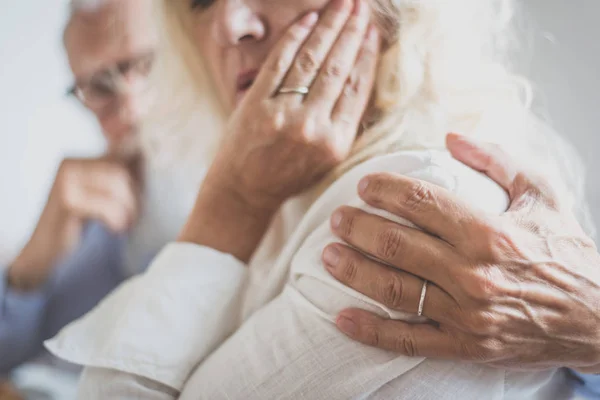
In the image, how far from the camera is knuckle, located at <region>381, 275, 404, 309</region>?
1.51 ft

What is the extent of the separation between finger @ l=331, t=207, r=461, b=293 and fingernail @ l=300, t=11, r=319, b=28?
327mm

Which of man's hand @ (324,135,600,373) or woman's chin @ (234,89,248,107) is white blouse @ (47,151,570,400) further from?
woman's chin @ (234,89,248,107)

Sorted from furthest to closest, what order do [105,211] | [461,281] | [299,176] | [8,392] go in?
[105,211] → [8,392] → [299,176] → [461,281]

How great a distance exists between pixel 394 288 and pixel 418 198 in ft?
0.29

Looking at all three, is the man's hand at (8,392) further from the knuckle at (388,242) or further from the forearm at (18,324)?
the knuckle at (388,242)

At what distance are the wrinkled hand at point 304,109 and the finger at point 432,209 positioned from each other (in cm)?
18

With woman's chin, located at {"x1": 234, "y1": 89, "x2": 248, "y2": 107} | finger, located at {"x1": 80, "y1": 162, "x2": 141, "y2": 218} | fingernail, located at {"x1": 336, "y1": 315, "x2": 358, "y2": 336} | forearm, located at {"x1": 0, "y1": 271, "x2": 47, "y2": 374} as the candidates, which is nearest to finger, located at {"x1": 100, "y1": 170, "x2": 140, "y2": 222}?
finger, located at {"x1": 80, "y1": 162, "x2": 141, "y2": 218}

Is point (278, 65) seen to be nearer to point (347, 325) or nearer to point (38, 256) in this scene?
point (347, 325)

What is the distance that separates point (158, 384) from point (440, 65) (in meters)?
0.55

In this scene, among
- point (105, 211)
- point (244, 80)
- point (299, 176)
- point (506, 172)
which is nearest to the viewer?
point (506, 172)

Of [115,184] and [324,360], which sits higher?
[115,184]

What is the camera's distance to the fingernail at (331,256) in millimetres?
494

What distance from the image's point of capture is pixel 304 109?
0.64 meters

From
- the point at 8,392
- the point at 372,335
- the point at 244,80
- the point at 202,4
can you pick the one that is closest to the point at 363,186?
the point at 372,335
